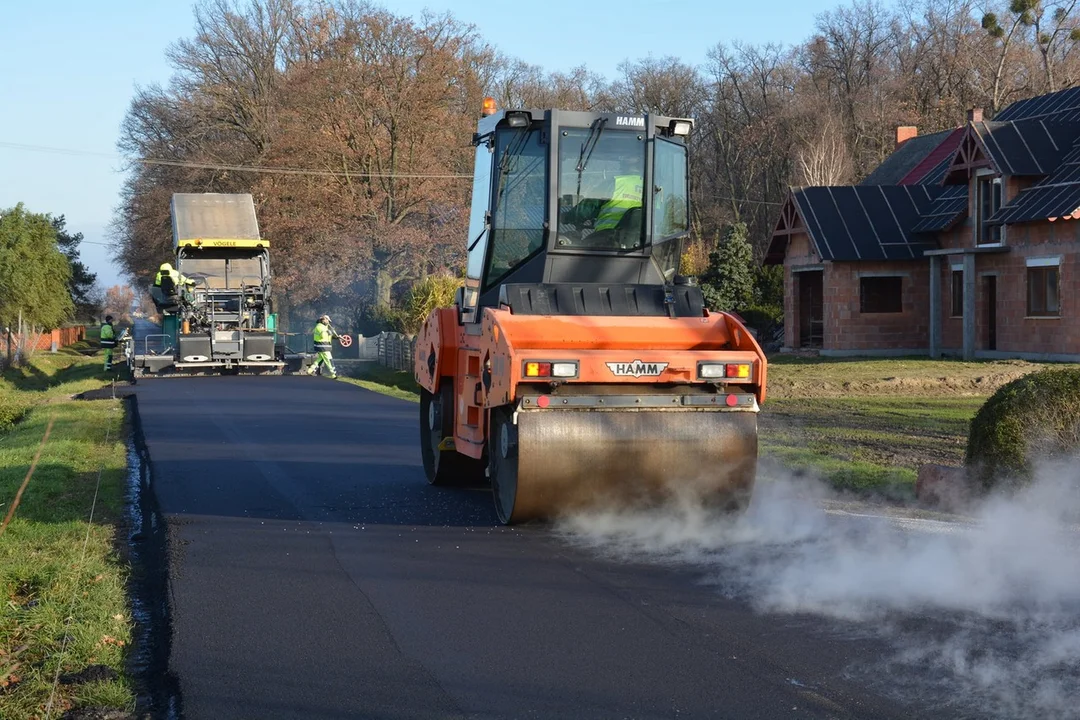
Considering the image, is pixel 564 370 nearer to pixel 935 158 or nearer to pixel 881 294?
pixel 881 294

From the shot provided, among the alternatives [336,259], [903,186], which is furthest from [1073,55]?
[336,259]

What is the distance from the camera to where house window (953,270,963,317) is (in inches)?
1240

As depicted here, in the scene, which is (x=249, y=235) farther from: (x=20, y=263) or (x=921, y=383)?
(x=20, y=263)

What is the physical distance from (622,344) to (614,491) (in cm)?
105

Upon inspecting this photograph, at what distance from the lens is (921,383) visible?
22.8m

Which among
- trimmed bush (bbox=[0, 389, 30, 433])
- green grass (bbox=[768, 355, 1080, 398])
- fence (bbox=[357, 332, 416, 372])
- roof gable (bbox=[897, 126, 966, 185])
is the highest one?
roof gable (bbox=[897, 126, 966, 185])

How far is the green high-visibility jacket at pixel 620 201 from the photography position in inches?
395

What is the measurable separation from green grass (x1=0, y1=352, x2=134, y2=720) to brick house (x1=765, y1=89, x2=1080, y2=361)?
20118 mm

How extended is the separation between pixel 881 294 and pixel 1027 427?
24666 mm

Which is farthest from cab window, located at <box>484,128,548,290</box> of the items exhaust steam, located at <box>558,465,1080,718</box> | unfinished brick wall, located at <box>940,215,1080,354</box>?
unfinished brick wall, located at <box>940,215,1080,354</box>

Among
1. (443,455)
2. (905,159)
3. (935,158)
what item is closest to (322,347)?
(935,158)

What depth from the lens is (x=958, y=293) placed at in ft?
104

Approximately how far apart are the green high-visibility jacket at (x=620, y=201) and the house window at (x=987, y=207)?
2170cm

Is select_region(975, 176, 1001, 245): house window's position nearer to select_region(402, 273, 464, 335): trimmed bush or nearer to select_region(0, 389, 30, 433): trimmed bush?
select_region(402, 273, 464, 335): trimmed bush
